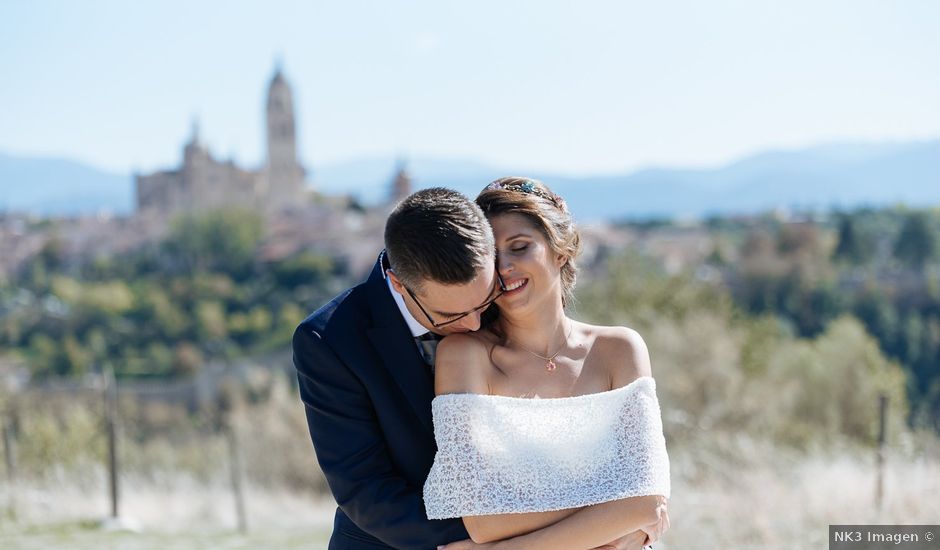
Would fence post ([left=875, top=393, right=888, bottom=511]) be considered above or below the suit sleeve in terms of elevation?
below

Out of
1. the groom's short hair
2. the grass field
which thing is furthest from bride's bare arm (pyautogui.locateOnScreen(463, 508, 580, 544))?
the grass field

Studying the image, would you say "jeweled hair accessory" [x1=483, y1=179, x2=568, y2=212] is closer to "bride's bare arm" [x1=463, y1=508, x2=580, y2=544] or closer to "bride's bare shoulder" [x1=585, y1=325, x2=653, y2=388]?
"bride's bare shoulder" [x1=585, y1=325, x2=653, y2=388]

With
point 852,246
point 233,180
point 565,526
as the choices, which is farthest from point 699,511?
point 233,180

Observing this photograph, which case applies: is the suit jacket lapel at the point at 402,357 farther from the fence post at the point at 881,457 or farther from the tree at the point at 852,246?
the tree at the point at 852,246

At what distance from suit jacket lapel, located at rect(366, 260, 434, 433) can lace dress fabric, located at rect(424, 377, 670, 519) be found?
0.23 feet

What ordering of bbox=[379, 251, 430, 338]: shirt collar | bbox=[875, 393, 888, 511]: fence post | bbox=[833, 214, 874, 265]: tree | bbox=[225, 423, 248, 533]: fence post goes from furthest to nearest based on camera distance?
bbox=[833, 214, 874, 265]: tree → bbox=[225, 423, 248, 533]: fence post → bbox=[875, 393, 888, 511]: fence post → bbox=[379, 251, 430, 338]: shirt collar

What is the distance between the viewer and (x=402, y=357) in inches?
67.8

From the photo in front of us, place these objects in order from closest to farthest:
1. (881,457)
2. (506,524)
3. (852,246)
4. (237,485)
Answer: (506,524), (881,457), (237,485), (852,246)

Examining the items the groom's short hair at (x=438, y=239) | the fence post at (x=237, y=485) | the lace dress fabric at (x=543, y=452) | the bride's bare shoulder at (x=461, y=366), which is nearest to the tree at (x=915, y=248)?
the fence post at (x=237, y=485)

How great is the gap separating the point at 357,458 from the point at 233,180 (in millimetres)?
84086

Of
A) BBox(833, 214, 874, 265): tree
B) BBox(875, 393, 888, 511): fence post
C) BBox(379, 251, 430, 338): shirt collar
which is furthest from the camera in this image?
BBox(833, 214, 874, 265): tree

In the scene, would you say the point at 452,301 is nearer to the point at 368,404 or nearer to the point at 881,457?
the point at 368,404

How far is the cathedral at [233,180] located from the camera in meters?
81.5

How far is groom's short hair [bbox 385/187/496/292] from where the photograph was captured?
1512 mm
